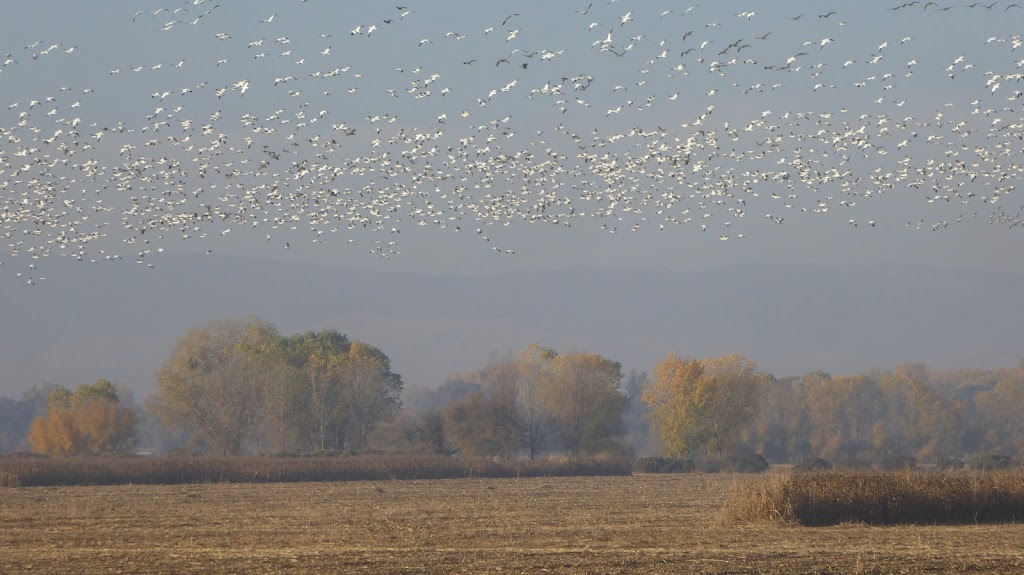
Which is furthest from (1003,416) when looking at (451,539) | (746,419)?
(451,539)

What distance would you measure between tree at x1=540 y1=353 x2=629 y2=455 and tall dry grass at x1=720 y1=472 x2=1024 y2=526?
74164 millimetres

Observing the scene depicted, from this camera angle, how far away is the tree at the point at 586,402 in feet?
373

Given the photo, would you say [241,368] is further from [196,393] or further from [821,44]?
[821,44]

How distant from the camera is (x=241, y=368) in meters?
120

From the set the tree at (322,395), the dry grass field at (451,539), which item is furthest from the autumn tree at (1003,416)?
the dry grass field at (451,539)

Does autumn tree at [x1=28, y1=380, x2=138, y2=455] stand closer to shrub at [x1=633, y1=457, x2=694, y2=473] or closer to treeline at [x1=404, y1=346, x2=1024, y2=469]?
treeline at [x1=404, y1=346, x2=1024, y2=469]

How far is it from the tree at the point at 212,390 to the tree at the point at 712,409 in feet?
129

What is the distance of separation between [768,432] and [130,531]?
5081 inches

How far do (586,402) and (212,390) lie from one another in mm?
35010

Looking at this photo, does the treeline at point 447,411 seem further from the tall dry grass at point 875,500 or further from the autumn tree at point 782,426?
the tall dry grass at point 875,500

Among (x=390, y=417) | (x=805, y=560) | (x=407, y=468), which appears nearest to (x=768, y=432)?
(x=390, y=417)

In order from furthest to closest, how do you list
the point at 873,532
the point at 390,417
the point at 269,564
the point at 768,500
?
the point at 390,417, the point at 768,500, the point at 873,532, the point at 269,564

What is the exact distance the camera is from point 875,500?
1463 inches

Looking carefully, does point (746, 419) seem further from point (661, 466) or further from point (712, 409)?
point (661, 466)
